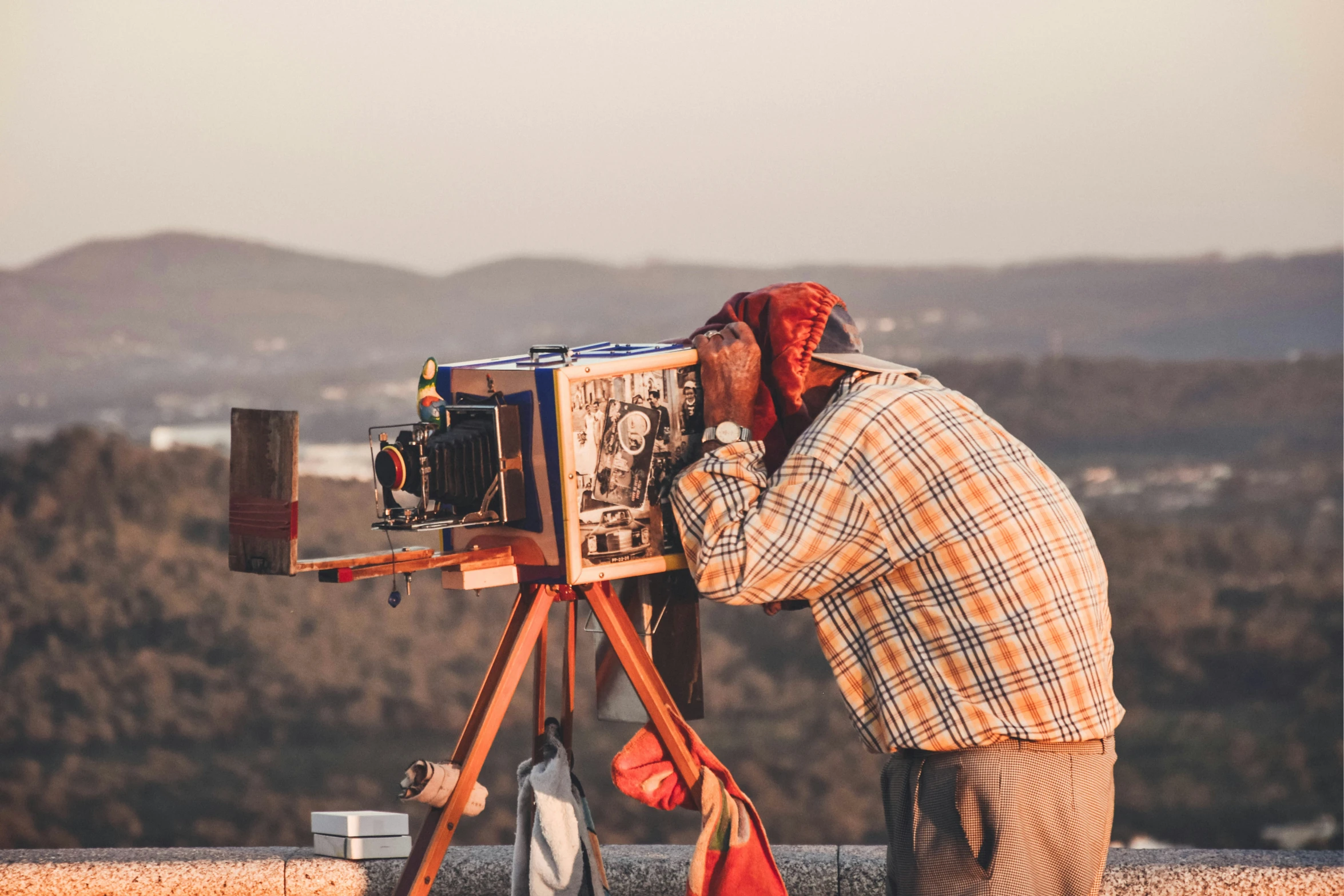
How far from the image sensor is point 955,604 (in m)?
2.17

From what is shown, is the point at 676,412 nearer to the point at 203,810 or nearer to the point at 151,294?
the point at 203,810

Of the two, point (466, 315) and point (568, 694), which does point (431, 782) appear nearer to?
point (568, 694)

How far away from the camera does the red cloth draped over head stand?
2.36 meters

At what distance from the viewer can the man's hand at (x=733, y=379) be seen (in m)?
2.40

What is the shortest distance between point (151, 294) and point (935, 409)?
6.88 meters

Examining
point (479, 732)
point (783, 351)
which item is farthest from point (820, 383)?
point (479, 732)

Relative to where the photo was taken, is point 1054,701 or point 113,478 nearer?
point 1054,701

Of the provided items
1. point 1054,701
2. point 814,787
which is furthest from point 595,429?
point 814,787

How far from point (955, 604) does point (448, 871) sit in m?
1.55

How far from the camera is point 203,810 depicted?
7.39 m

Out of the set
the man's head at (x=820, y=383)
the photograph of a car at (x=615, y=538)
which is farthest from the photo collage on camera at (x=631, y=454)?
the man's head at (x=820, y=383)

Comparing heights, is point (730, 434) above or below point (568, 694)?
above

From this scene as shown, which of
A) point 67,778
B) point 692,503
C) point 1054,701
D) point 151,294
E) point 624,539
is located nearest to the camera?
point 1054,701

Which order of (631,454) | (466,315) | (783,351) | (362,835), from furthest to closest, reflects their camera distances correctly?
(466,315) < (362,835) < (631,454) < (783,351)
